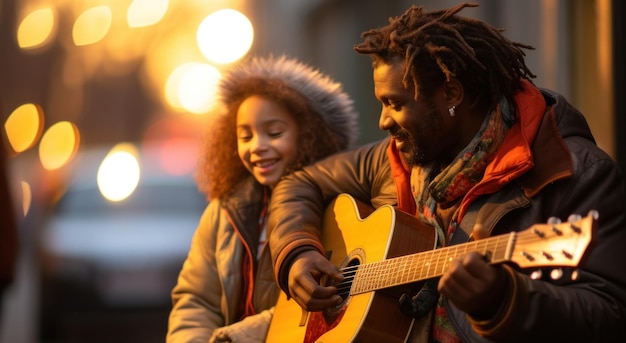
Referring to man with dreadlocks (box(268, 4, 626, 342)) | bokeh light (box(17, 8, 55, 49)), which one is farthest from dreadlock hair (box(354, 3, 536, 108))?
bokeh light (box(17, 8, 55, 49))

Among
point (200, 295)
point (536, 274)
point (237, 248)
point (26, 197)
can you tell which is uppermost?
point (536, 274)

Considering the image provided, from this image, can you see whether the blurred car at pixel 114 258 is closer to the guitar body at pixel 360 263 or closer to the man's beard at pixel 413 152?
the guitar body at pixel 360 263

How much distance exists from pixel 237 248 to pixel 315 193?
432 mm

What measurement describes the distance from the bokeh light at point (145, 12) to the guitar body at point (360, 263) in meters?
8.99

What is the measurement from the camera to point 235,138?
4.78 meters

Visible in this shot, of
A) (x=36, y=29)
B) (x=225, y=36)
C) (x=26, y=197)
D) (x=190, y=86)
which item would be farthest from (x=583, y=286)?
(x=36, y=29)

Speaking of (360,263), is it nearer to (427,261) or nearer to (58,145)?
(427,261)

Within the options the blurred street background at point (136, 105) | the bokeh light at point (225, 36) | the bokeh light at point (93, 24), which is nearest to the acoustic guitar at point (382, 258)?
the blurred street background at point (136, 105)

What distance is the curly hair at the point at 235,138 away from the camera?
457cm

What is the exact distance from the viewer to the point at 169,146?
1153 centimetres

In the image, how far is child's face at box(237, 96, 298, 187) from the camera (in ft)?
14.9

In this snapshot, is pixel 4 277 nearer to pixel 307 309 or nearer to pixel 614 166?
pixel 307 309

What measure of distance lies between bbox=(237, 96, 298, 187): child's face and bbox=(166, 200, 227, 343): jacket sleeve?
254mm

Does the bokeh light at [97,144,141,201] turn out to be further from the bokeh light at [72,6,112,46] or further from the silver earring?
the silver earring
